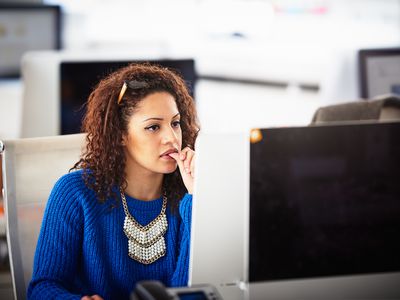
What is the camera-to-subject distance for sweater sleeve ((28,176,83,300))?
136cm

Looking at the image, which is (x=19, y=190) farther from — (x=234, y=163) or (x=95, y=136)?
(x=234, y=163)

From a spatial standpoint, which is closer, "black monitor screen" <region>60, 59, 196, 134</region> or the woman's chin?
the woman's chin

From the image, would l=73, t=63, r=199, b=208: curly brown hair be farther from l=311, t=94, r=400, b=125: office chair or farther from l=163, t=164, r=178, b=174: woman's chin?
l=311, t=94, r=400, b=125: office chair

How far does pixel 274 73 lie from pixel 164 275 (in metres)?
1.82

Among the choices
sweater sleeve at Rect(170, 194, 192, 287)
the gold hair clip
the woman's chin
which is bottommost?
sweater sleeve at Rect(170, 194, 192, 287)

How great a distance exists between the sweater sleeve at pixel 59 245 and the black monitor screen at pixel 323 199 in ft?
1.60

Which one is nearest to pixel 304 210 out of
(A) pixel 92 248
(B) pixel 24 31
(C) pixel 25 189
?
(A) pixel 92 248

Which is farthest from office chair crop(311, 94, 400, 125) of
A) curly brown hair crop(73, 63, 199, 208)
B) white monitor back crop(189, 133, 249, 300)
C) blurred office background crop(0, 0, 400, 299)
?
blurred office background crop(0, 0, 400, 299)

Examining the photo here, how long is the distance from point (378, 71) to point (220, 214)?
2.04 m

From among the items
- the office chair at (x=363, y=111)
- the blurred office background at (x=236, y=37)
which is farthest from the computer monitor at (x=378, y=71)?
the office chair at (x=363, y=111)

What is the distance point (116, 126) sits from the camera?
58.6 inches

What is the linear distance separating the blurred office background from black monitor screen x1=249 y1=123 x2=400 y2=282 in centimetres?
199

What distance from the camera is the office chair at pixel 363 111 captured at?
6.13 ft

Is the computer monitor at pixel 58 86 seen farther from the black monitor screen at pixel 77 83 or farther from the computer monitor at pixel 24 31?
the computer monitor at pixel 24 31
